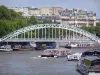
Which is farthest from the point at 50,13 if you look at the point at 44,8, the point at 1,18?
the point at 1,18

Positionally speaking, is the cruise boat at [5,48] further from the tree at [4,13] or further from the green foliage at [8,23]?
the tree at [4,13]

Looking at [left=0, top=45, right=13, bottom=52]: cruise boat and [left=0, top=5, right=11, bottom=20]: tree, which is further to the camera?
[left=0, top=5, right=11, bottom=20]: tree

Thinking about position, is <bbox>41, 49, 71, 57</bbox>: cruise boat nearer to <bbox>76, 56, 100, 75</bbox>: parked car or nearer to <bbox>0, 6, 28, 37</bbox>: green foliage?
<bbox>0, 6, 28, 37</bbox>: green foliage

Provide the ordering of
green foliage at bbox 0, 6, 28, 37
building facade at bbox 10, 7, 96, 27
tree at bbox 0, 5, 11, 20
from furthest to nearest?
building facade at bbox 10, 7, 96, 27 < tree at bbox 0, 5, 11, 20 < green foliage at bbox 0, 6, 28, 37

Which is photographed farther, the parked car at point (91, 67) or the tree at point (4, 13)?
the tree at point (4, 13)

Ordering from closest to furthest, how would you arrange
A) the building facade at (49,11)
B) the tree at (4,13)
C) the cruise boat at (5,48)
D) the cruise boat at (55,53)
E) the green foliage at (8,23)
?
1. the cruise boat at (55,53)
2. the cruise boat at (5,48)
3. the green foliage at (8,23)
4. the tree at (4,13)
5. the building facade at (49,11)

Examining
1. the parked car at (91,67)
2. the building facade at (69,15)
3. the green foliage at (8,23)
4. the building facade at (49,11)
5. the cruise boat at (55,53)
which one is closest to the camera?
the parked car at (91,67)

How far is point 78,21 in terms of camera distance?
12581 centimetres

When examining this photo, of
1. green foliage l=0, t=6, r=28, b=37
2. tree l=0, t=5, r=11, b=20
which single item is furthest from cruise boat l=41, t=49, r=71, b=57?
tree l=0, t=5, r=11, b=20

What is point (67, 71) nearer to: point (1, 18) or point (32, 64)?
point (32, 64)

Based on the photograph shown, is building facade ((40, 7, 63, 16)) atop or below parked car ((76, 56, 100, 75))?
below

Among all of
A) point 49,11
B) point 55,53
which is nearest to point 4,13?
point 55,53

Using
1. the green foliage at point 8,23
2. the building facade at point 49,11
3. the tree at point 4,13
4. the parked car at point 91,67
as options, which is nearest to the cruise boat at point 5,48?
the green foliage at point 8,23

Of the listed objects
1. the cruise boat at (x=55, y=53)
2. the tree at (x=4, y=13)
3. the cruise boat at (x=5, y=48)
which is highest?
the tree at (x=4, y=13)
